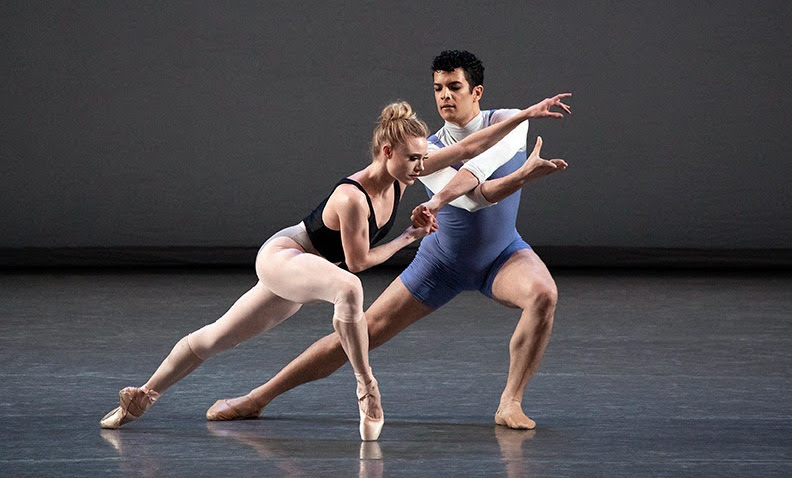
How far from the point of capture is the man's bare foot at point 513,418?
11.0ft

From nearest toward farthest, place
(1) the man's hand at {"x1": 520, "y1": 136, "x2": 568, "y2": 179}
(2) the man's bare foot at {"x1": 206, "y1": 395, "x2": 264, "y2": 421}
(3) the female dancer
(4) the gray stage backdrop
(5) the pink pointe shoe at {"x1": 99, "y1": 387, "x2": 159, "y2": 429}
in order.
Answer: (3) the female dancer, (1) the man's hand at {"x1": 520, "y1": 136, "x2": 568, "y2": 179}, (5) the pink pointe shoe at {"x1": 99, "y1": 387, "x2": 159, "y2": 429}, (2) the man's bare foot at {"x1": 206, "y1": 395, "x2": 264, "y2": 421}, (4) the gray stage backdrop

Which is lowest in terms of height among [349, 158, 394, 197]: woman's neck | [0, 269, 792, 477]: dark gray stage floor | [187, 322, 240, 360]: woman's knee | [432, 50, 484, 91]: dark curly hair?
[0, 269, 792, 477]: dark gray stage floor

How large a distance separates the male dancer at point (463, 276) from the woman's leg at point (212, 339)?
0.21 meters

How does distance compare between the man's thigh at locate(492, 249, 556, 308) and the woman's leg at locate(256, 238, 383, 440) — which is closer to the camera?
the woman's leg at locate(256, 238, 383, 440)

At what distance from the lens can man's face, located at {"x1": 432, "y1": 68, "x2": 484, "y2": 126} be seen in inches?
141

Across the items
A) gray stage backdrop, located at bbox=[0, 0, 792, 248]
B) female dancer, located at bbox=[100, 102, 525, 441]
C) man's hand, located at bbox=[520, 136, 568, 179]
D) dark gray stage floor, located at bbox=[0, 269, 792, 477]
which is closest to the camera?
dark gray stage floor, located at bbox=[0, 269, 792, 477]

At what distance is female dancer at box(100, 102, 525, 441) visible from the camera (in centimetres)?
→ 311

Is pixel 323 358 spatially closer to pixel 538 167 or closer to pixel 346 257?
pixel 346 257

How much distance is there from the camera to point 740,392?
3.99 m

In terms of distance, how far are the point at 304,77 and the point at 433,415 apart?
4777 mm

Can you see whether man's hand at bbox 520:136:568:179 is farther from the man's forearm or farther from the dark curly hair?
the dark curly hair

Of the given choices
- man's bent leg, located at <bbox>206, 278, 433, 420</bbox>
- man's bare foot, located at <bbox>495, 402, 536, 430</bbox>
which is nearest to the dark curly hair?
man's bent leg, located at <bbox>206, 278, 433, 420</bbox>

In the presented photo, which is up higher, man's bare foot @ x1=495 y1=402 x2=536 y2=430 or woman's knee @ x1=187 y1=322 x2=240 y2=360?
woman's knee @ x1=187 y1=322 x2=240 y2=360

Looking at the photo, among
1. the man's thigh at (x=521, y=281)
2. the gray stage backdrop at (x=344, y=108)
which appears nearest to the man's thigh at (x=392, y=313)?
the man's thigh at (x=521, y=281)
